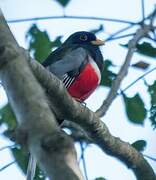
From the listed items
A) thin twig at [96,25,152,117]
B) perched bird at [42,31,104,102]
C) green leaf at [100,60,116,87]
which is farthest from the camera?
perched bird at [42,31,104,102]

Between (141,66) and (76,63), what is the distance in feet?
5.98

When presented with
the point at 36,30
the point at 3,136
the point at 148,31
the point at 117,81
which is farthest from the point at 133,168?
the point at 36,30

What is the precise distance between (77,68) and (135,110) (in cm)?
202

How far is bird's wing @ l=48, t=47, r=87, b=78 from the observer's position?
4.91 meters

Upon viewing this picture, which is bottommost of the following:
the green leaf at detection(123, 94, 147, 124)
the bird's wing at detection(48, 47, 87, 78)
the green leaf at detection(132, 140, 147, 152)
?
the bird's wing at detection(48, 47, 87, 78)

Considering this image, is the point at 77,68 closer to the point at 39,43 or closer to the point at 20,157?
the point at 39,43

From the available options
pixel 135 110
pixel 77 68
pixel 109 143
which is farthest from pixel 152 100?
pixel 77 68

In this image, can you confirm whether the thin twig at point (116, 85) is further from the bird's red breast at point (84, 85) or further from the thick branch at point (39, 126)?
the bird's red breast at point (84, 85)

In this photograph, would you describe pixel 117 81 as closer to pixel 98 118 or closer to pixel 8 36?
pixel 98 118

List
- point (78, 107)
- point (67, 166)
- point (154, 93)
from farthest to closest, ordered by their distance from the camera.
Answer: point (154, 93) < point (78, 107) < point (67, 166)

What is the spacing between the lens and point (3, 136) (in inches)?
103

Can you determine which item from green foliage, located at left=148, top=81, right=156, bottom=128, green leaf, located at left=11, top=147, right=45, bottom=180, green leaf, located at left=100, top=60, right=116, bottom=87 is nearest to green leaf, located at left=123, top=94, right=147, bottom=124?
green foliage, located at left=148, top=81, right=156, bottom=128

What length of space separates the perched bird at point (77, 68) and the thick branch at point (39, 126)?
372cm

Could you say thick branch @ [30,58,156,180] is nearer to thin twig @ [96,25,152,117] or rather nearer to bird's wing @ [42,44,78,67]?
thin twig @ [96,25,152,117]
